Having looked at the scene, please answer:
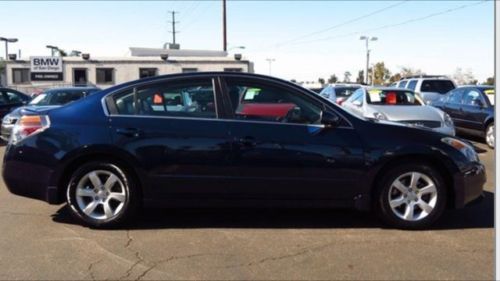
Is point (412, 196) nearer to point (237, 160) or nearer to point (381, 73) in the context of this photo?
point (237, 160)

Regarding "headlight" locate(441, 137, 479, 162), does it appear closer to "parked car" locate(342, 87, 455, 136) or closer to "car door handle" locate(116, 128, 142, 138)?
"car door handle" locate(116, 128, 142, 138)

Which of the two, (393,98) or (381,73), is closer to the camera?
(393,98)

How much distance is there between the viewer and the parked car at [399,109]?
11.3 meters

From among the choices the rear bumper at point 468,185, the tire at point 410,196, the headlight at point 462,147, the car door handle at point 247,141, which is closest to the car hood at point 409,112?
the headlight at point 462,147

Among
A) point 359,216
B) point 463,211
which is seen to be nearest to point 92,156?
point 359,216

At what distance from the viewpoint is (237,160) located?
5512 mm

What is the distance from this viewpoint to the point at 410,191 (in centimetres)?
562

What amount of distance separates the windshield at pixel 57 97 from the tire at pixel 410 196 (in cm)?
975

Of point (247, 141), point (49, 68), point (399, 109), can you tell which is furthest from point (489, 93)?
point (49, 68)

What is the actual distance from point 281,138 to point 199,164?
0.83 m

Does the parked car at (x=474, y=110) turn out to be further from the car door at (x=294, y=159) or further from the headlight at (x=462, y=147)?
the car door at (x=294, y=159)

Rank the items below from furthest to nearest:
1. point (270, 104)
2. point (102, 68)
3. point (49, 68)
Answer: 1. point (102, 68)
2. point (49, 68)
3. point (270, 104)

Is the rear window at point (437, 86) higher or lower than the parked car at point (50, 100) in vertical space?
higher

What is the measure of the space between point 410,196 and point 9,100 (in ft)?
42.1
